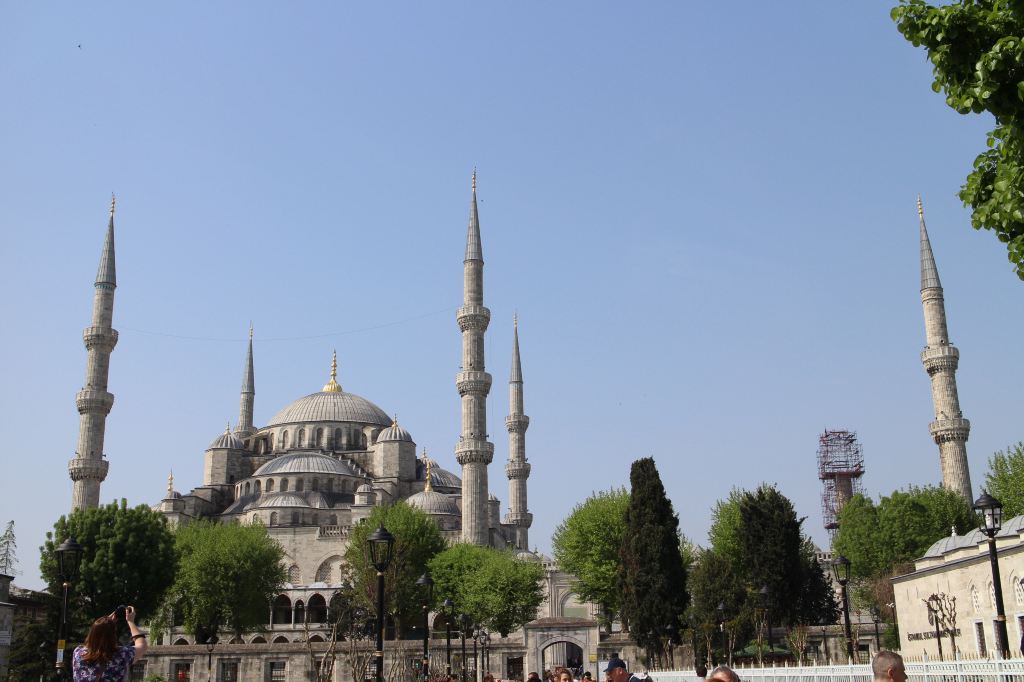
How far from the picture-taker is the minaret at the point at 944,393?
4259 cm

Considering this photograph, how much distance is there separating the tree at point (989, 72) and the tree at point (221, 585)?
39.1 meters

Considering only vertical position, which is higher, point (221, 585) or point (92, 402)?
point (92, 402)

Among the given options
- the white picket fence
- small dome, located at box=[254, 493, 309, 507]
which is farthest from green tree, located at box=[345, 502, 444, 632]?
the white picket fence

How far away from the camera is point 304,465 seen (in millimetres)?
58281

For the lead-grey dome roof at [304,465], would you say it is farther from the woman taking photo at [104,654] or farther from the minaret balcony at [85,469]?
the woman taking photo at [104,654]

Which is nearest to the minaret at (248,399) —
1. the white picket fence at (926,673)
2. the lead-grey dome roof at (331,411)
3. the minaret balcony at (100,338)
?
the lead-grey dome roof at (331,411)

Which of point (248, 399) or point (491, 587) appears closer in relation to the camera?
point (491, 587)

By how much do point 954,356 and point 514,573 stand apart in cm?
2037

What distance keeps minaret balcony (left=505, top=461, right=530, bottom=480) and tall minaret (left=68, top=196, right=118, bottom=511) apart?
20486mm

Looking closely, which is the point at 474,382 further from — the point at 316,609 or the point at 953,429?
the point at 953,429

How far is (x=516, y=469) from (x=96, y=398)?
70.5ft

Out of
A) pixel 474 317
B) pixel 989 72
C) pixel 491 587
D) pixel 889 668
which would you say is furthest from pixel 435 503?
pixel 889 668

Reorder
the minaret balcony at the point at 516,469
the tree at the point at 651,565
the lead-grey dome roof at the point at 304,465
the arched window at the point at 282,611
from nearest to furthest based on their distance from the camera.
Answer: the tree at the point at 651,565
the arched window at the point at 282,611
the minaret balcony at the point at 516,469
the lead-grey dome roof at the point at 304,465

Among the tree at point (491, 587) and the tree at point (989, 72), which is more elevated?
the tree at point (989, 72)
